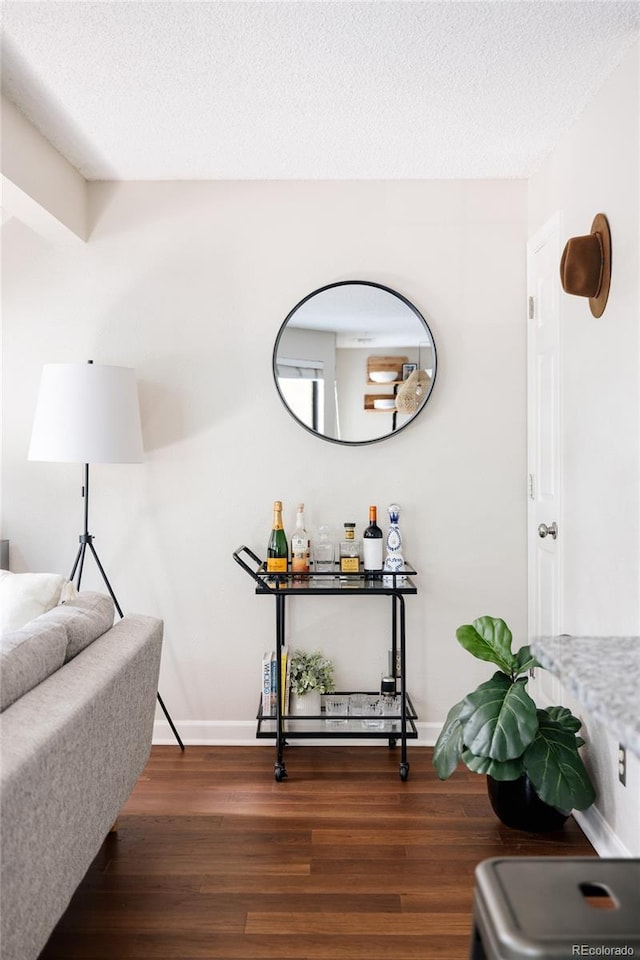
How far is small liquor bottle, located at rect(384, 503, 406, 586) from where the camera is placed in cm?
318

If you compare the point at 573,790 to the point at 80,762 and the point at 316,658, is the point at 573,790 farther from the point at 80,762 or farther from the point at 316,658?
the point at 80,762

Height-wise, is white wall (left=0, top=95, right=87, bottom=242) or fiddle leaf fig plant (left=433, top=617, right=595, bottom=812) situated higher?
white wall (left=0, top=95, right=87, bottom=242)

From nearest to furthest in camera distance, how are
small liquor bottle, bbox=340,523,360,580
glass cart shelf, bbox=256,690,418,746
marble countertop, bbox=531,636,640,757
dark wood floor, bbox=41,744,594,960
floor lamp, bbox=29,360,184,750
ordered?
marble countertop, bbox=531,636,640,757 → dark wood floor, bbox=41,744,594,960 → floor lamp, bbox=29,360,184,750 → glass cart shelf, bbox=256,690,418,746 → small liquor bottle, bbox=340,523,360,580

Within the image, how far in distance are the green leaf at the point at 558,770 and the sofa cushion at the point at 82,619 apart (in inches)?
56.4

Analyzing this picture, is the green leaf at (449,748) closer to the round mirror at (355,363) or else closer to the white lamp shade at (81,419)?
the round mirror at (355,363)

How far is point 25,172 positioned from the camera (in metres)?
2.83

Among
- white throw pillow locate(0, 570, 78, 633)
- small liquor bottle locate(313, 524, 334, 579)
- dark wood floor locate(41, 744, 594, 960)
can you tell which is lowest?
dark wood floor locate(41, 744, 594, 960)

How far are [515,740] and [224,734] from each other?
1517 mm

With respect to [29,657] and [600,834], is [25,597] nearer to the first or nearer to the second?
[29,657]

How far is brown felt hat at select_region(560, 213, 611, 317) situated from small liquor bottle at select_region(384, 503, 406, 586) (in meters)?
1.21

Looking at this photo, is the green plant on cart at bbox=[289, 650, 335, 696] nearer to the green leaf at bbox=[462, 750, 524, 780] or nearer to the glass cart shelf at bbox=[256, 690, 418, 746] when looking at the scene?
the glass cart shelf at bbox=[256, 690, 418, 746]

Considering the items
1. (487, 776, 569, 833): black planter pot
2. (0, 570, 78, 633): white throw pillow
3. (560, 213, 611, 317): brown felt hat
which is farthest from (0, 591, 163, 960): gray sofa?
(560, 213, 611, 317): brown felt hat

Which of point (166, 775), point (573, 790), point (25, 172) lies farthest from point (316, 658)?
point (25, 172)

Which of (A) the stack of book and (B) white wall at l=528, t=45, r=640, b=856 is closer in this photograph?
(B) white wall at l=528, t=45, r=640, b=856
